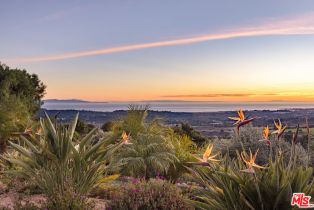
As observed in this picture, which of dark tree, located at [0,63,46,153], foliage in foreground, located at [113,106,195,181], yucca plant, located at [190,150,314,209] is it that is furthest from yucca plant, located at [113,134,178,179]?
dark tree, located at [0,63,46,153]

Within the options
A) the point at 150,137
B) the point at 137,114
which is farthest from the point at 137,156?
the point at 137,114

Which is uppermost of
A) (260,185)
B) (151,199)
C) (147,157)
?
(260,185)

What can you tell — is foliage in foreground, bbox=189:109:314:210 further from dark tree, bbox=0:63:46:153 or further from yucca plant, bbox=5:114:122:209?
dark tree, bbox=0:63:46:153

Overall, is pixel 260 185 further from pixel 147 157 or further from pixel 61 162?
pixel 147 157

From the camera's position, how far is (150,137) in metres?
13.6

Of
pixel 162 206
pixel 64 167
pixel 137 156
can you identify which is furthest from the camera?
pixel 137 156

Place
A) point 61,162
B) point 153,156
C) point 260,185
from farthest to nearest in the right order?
point 153,156 → point 61,162 → point 260,185

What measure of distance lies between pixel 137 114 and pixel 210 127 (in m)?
3.83

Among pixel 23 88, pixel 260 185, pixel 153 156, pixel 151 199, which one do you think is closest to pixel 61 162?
pixel 151 199

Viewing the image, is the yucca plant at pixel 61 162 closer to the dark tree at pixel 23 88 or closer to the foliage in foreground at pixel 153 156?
the foliage in foreground at pixel 153 156

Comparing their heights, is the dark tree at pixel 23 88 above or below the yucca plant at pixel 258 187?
above

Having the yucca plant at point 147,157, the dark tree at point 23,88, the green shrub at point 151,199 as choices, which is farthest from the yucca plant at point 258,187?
the dark tree at point 23,88

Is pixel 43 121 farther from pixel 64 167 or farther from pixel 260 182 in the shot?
pixel 260 182

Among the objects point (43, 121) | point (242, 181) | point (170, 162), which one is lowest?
point (170, 162)
